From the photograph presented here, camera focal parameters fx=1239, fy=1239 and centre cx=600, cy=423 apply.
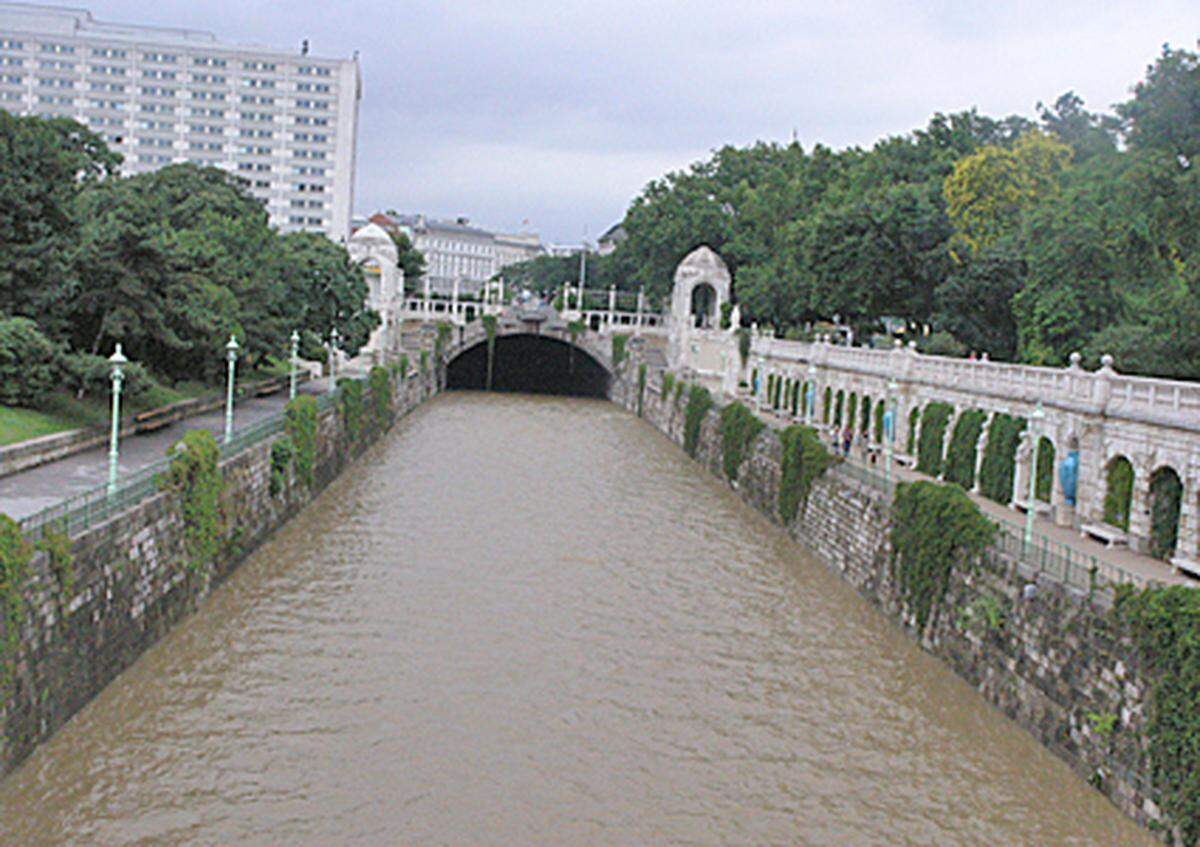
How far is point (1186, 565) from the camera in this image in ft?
77.7

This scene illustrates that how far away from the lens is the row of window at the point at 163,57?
429 ft

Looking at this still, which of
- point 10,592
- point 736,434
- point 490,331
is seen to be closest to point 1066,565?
point 10,592

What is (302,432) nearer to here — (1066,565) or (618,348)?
(1066,565)

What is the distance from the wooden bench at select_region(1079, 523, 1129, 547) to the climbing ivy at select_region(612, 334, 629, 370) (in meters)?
64.0

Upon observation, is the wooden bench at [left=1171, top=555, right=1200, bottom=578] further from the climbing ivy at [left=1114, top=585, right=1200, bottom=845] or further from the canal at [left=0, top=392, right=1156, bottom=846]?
the climbing ivy at [left=1114, top=585, right=1200, bottom=845]

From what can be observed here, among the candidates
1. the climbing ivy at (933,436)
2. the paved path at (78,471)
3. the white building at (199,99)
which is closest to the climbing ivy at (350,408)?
the paved path at (78,471)

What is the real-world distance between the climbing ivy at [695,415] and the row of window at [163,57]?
9227 centimetres

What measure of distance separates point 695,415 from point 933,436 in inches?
770

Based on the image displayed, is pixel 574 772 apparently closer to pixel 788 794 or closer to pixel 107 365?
pixel 788 794

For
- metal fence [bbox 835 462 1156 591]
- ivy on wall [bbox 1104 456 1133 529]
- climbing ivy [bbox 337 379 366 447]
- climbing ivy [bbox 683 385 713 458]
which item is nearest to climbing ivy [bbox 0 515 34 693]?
metal fence [bbox 835 462 1156 591]

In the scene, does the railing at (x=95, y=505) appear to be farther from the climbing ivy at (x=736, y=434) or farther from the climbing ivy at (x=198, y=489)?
the climbing ivy at (x=736, y=434)

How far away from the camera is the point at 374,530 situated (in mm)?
36031

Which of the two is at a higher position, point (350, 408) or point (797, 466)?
point (350, 408)

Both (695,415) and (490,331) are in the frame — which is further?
(490,331)
